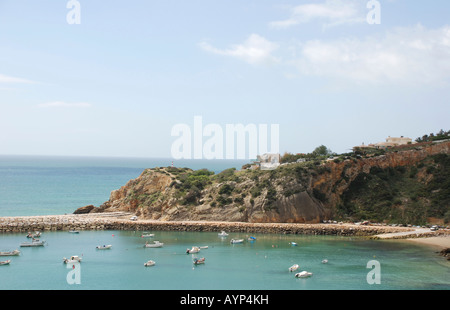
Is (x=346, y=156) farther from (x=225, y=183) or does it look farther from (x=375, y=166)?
(x=225, y=183)

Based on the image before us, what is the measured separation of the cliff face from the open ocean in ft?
18.1

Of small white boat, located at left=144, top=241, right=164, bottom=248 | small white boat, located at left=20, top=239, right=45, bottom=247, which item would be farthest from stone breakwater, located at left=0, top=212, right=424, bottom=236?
small white boat, located at left=144, top=241, right=164, bottom=248

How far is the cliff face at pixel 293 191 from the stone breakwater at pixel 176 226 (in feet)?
8.14

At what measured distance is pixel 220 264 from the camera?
36.7m

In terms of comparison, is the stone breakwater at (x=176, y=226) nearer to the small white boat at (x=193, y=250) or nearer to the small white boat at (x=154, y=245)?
the small white boat at (x=154, y=245)

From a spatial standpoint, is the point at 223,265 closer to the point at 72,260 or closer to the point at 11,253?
the point at 72,260

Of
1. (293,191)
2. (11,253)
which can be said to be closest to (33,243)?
(11,253)

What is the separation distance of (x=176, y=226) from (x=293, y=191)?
558 inches

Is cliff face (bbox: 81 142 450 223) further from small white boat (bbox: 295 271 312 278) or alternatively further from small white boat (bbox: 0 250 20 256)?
small white boat (bbox: 295 271 312 278)

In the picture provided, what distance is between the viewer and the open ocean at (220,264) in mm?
30500

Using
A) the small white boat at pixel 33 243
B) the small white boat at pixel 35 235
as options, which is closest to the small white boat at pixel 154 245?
the small white boat at pixel 33 243
